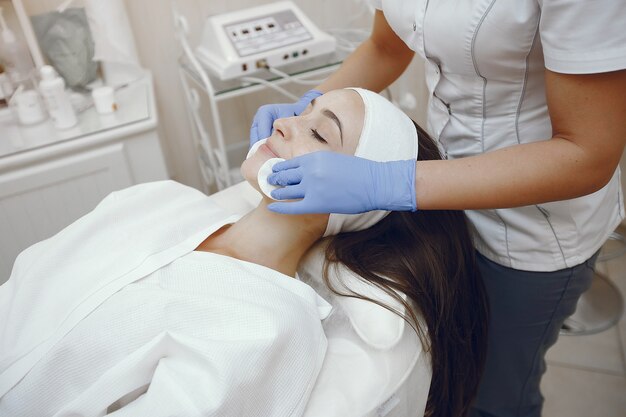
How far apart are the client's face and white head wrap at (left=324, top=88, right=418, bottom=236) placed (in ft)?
0.07

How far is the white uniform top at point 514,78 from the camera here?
2.27 ft

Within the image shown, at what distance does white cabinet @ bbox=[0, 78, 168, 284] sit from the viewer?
1476mm

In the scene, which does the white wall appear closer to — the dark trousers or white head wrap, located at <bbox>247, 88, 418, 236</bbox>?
white head wrap, located at <bbox>247, 88, 418, 236</bbox>

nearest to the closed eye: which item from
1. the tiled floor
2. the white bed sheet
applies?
the white bed sheet

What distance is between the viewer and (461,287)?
1.07m

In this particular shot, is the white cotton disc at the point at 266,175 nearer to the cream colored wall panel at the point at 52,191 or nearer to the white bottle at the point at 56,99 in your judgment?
the cream colored wall panel at the point at 52,191

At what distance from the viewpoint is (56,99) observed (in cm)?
150

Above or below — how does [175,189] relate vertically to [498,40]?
below

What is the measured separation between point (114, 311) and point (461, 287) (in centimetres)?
69

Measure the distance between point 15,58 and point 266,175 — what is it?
3.74 feet

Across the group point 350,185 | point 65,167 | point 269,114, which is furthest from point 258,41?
point 350,185

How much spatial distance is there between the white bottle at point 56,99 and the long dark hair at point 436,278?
0.94 meters

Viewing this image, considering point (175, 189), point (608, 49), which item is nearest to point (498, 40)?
point (608, 49)

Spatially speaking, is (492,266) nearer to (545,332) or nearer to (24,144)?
(545,332)
